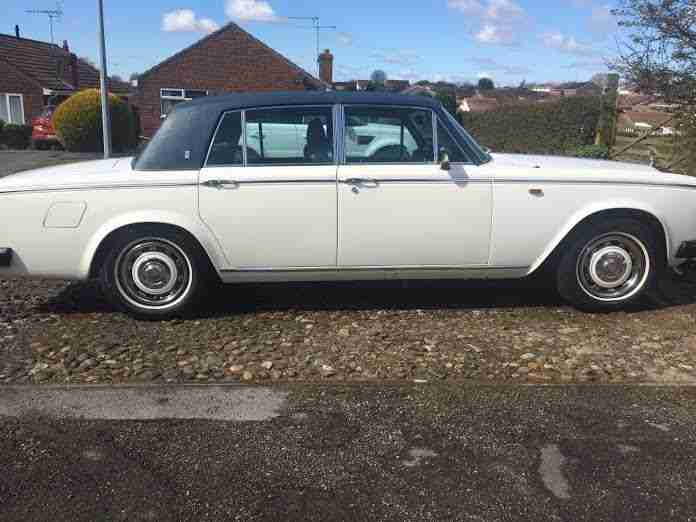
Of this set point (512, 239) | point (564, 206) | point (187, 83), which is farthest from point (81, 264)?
point (187, 83)

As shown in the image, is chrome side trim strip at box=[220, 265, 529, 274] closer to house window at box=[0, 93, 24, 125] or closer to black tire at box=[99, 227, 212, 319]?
black tire at box=[99, 227, 212, 319]

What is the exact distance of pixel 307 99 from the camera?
15.4ft

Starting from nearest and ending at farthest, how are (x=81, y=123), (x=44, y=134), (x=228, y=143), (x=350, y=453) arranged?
(x=350, y=453) < (x=228, y=143) < (x=81, y=123) < (x=44, y=134)

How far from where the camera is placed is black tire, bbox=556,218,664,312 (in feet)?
15.6

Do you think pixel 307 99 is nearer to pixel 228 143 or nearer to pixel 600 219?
pixel 228 143

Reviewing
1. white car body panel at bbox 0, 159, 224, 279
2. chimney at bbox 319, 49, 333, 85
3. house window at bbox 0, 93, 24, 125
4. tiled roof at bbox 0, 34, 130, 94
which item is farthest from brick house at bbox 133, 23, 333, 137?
white car body panel at bbox 0, 159, 224, 279

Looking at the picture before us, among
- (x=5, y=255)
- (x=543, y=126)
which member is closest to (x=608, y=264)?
(x=5, y=255)

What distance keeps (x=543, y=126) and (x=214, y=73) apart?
71.3 ft

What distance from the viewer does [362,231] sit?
15.1 feet

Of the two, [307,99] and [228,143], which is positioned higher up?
[307,99]

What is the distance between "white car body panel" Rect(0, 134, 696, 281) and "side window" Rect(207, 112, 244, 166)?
0.30 ft

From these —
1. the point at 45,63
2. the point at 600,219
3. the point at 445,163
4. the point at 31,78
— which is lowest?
the point at 600,219

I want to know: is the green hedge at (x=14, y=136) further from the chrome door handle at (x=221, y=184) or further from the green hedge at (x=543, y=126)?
the chrome door handle at (x=221, y=184)

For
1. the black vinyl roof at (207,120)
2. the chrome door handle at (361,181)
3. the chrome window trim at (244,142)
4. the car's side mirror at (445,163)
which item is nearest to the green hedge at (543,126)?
the black vinyl roof at (207,120)
